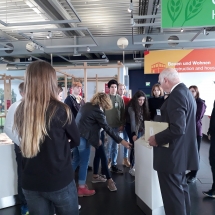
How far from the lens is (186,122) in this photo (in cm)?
166

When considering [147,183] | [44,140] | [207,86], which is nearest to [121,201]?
[147,183]

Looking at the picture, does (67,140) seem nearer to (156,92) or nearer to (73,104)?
(73,104)

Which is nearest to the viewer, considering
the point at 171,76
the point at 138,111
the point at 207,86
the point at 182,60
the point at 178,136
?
the point at 178,136

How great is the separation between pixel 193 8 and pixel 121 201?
2.46m

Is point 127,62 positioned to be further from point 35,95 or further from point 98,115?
point 35,95

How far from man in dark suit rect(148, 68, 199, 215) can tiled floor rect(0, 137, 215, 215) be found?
819mm

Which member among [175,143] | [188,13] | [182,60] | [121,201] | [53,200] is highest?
[182,60]

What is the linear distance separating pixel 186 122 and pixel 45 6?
357 centimetres

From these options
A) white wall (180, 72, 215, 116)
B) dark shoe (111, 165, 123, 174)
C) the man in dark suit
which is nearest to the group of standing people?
the man in dark suit

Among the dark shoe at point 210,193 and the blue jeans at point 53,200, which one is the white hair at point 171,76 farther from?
the dark shoe at point 210,193

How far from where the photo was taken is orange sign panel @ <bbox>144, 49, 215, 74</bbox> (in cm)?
555

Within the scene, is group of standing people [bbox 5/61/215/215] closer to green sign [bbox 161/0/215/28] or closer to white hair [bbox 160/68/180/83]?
white hair [bbox 160/68/180/83]

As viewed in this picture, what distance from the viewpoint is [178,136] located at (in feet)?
5.18

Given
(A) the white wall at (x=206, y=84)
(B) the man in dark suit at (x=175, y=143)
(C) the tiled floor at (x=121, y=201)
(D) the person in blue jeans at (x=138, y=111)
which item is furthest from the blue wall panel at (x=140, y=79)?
(B) the man in dark suit at (x=175, y=143)
